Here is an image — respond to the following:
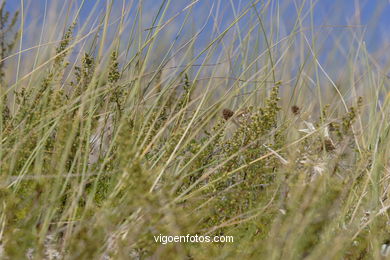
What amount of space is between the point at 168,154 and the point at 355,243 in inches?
21.5

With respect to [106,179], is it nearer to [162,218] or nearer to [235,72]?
[162,218]

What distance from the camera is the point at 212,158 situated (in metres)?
1.94

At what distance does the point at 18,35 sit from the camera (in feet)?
7.22

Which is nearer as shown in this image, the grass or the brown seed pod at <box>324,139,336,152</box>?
the grass

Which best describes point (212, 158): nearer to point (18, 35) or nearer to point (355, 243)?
point (355, 243)

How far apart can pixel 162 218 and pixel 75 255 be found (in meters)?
0.21

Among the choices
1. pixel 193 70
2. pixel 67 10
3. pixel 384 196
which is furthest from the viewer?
pixel 193 70

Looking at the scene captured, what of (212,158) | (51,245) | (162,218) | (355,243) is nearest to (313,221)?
(162,218)

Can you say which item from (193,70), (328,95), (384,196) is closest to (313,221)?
(384,196)

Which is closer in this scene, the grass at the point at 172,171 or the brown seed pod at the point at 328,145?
the grass at the point at 172,171

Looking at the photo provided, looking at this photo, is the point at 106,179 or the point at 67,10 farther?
the point at 67,10

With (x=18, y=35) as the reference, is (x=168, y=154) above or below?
below

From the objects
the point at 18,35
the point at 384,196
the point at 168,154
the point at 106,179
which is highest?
the point at 18,35

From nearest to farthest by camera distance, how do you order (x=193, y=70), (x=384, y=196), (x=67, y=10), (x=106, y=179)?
(x=106, y=179) → (x=384, y=196) → (x=67, y=10) → (x=193, y=70)
